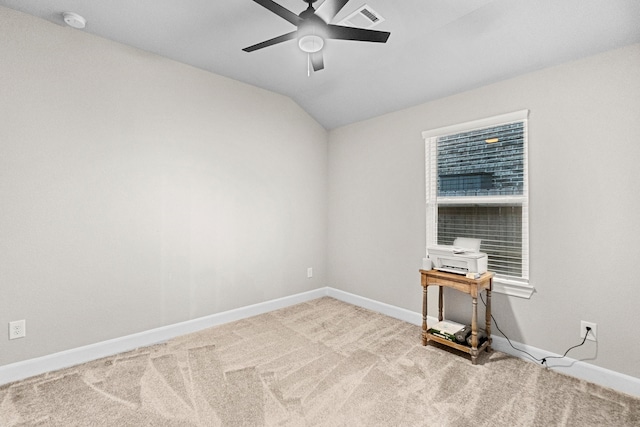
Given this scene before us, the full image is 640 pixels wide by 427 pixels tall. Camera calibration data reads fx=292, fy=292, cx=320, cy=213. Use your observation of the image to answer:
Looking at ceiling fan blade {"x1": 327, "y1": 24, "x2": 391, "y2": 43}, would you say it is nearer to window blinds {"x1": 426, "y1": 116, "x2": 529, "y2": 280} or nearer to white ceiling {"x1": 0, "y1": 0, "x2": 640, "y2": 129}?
white ceiling {"x1": 0, "y1": 0, "x2": 640, "y2": 129}

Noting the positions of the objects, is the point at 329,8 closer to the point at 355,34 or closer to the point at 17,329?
the point at 355,34

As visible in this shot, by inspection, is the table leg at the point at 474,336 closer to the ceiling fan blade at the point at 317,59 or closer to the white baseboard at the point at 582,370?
the white baseboard at the point at 582,370

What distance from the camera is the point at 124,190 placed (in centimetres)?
254

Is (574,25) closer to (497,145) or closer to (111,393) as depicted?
(497,145)

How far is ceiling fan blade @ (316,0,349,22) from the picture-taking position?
5.29ft

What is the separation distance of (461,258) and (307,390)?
62.3 inches

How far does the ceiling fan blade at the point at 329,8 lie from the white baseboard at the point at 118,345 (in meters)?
2.82

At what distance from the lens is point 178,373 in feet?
7.09

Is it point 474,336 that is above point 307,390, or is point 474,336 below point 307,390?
above

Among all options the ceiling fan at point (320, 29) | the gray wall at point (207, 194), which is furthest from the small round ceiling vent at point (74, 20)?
the ceiling fan at point (320, 29)

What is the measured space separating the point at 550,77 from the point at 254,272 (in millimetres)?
3275

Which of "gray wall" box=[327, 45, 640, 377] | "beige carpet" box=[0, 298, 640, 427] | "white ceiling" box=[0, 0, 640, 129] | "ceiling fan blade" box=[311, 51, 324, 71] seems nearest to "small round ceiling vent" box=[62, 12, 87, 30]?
"white ceiling" box=[0, 0, 640, 129]

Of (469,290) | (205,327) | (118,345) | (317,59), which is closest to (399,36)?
(317,59)

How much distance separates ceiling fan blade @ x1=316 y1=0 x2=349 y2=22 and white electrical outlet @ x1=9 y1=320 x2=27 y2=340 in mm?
2935
